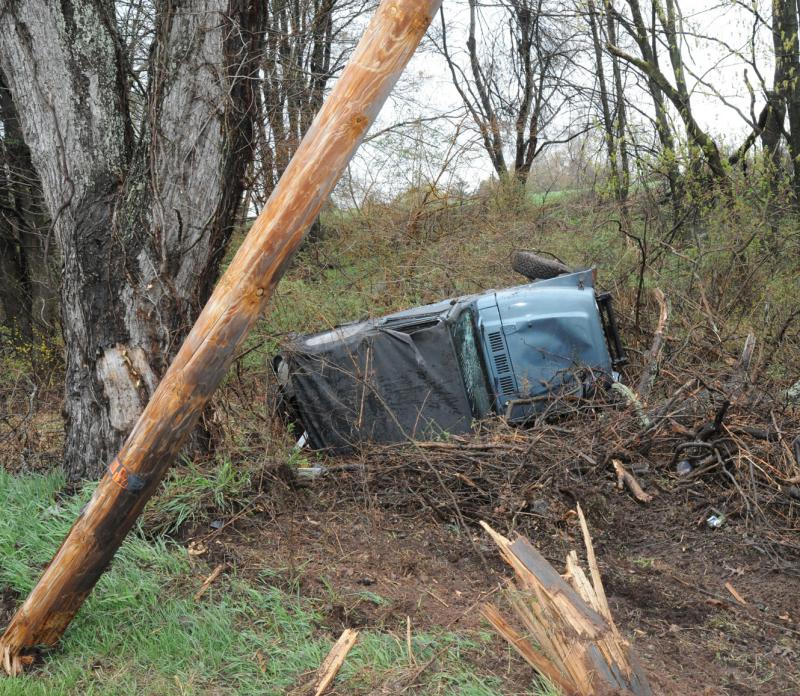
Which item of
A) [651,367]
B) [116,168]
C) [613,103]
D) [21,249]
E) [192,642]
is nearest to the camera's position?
[192,642]

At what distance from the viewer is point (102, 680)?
358 centimetres

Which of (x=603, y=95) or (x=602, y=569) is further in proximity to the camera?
(x=603, y=95)

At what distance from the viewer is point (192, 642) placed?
3.77 meters

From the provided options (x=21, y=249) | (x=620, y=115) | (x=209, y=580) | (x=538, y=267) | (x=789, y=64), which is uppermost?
(x=620, y=115)

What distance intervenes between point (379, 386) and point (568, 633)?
348 centimetres

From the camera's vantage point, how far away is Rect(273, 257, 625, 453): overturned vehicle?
6.13m

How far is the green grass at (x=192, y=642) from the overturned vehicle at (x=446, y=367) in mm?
1814

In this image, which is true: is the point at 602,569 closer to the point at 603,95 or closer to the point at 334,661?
the point at 334,661

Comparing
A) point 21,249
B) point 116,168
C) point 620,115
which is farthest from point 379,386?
point 620,115

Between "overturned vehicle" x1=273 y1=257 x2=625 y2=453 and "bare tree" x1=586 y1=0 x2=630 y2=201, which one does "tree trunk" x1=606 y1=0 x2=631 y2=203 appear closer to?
"bare tree" x1=586 y1=0 x2=630 y2=201

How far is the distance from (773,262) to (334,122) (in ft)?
24.2

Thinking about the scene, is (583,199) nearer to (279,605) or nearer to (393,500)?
(393,500)

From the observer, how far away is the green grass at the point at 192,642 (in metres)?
3.38

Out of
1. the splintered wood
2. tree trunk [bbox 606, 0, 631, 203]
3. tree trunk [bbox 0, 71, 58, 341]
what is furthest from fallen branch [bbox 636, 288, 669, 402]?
tree trunk [bbox 0, 71, 58, 341]
